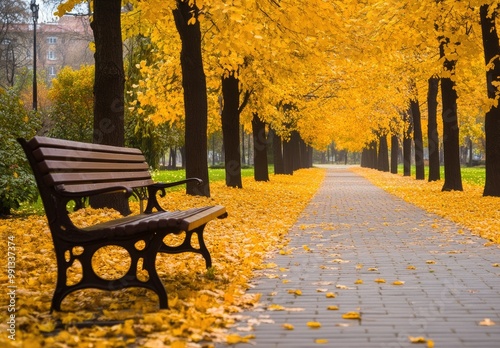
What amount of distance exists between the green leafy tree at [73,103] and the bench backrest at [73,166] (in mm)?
10697

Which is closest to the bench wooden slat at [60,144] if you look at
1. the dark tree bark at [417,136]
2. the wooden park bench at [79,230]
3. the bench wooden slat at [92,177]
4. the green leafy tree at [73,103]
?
the wooden park bench at [79,230]

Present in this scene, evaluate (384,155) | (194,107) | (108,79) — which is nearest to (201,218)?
(108,79)

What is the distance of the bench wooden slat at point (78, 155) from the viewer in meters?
5.31

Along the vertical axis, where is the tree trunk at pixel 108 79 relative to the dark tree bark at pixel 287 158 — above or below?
above

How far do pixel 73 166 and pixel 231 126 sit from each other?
18.2 meters

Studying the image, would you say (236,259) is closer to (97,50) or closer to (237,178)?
(97,50)

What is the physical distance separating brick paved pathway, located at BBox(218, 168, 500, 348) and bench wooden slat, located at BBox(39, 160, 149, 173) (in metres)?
1.84

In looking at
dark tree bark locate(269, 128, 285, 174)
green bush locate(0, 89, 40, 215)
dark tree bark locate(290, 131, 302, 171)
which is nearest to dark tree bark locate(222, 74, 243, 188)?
green bush locate(0, 89, 40, 215)

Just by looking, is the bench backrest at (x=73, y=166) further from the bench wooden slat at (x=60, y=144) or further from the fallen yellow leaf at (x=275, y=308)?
the fallen yellow leaf at (x=275, y=308)

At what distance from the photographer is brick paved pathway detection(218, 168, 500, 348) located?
4.71 m

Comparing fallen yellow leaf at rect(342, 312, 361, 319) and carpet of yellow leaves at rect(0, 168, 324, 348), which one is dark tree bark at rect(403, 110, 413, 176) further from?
fallen yellow leaf at rect(342, 312, 361, 319)

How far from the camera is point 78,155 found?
20.1ft

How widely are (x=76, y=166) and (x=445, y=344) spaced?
3269 millimetres

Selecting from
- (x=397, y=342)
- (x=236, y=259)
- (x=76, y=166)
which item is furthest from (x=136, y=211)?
(x=397, y=342)
